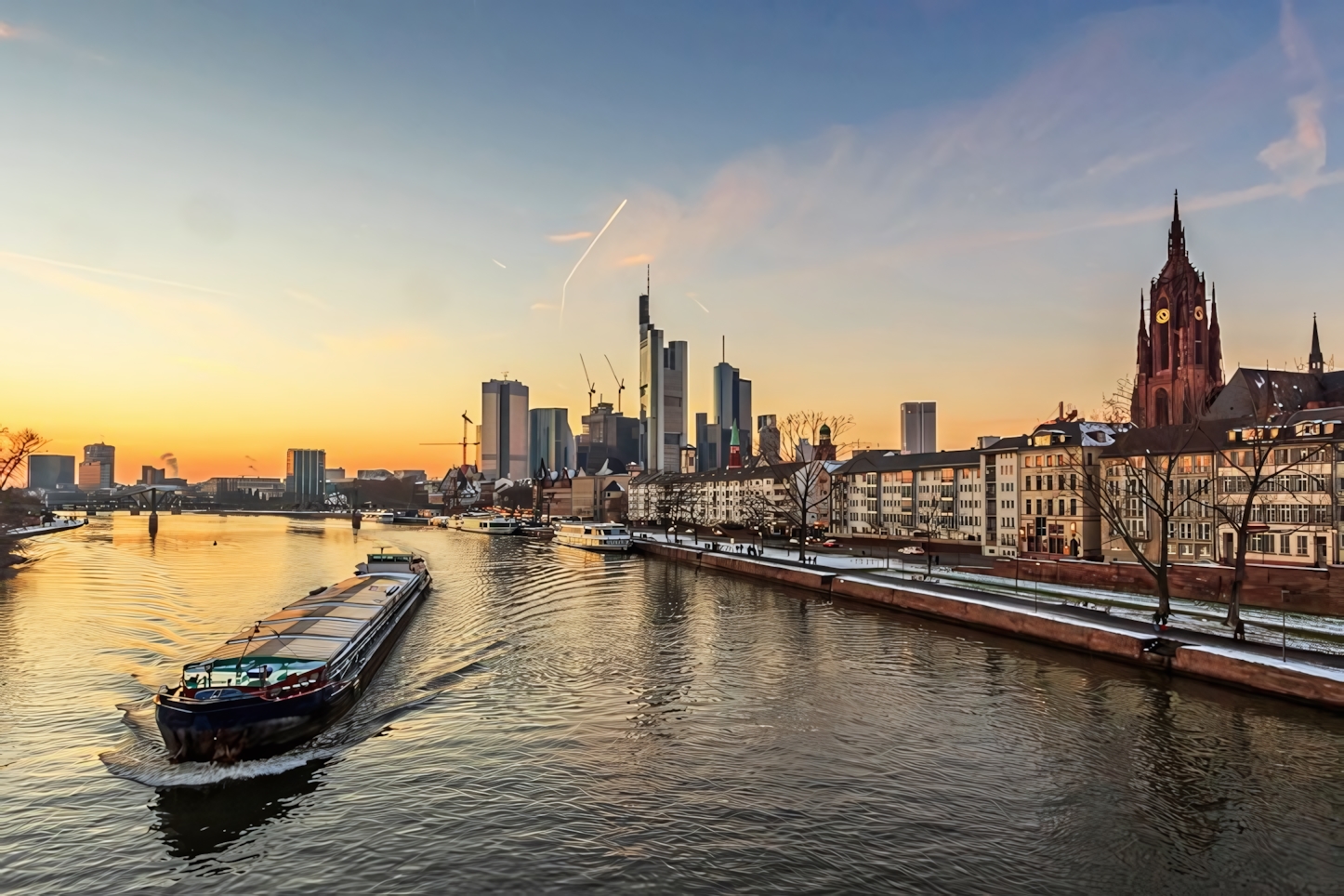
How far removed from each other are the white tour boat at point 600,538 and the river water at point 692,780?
257ft

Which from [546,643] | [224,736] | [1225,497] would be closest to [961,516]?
[1225,497]

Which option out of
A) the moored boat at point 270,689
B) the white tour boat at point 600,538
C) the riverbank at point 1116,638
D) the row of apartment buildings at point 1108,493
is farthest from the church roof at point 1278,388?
the moored boat at point 270,689

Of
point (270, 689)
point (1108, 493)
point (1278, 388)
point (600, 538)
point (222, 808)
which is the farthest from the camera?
point (600, 538)

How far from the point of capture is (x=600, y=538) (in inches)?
5022

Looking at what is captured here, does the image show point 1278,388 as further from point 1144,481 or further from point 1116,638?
point 1116,638

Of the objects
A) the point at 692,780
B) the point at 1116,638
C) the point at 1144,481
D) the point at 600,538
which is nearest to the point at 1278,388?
the point at 1144,481

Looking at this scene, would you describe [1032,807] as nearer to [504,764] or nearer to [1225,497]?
[504,764]

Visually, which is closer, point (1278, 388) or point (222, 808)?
point (222, 808)

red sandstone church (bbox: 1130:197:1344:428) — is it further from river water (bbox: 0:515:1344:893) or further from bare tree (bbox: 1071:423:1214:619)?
river water (bbox: 0:515:1344:893)

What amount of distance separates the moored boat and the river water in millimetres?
982

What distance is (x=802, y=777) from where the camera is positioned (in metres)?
24.8

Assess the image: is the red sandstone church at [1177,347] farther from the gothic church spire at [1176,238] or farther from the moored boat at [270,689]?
the moored boat at [270,689]

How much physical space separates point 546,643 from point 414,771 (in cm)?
2157

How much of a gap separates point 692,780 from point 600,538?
340 ft
